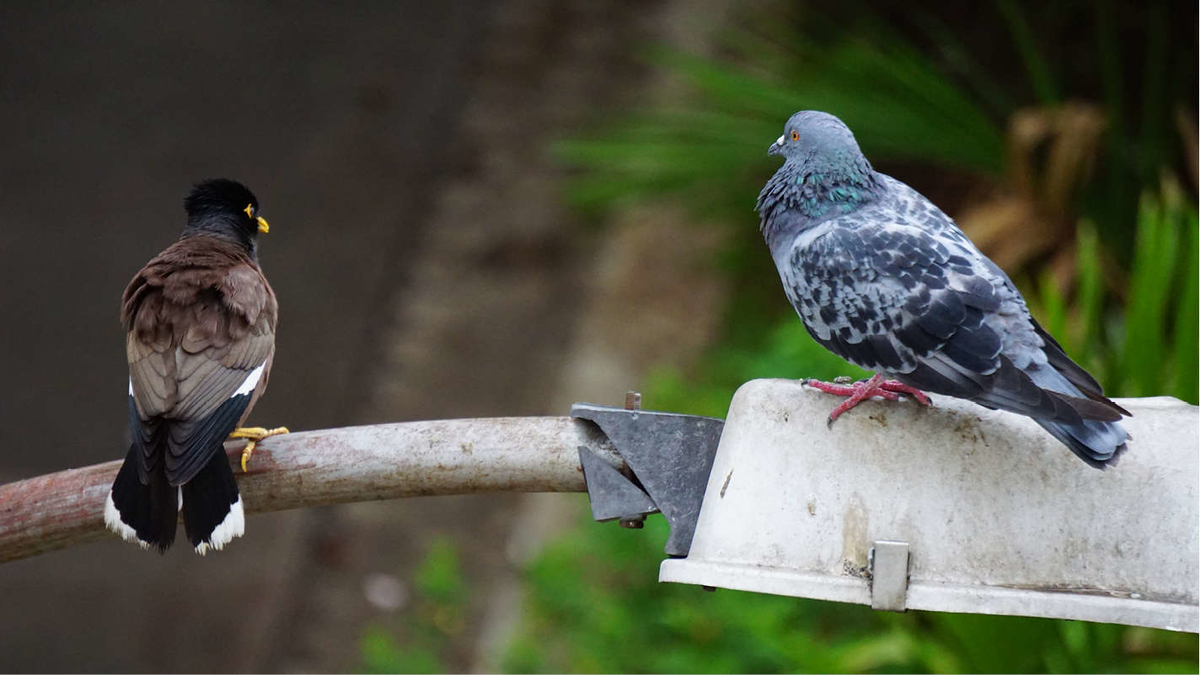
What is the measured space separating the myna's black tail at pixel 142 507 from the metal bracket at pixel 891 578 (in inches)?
41.6

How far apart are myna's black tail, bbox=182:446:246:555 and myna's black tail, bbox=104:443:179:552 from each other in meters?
0.04

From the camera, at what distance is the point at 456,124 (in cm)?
511

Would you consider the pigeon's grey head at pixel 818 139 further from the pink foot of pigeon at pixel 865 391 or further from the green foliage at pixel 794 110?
the green foliage at pixel 794 110

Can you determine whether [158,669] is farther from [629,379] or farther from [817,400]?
[817,400]

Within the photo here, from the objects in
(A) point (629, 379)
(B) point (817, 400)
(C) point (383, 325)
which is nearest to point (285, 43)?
(C) point (383, 325)

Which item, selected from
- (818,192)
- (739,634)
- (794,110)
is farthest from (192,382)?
(794,110)

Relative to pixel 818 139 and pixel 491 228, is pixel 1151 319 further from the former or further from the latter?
pixel 491 228

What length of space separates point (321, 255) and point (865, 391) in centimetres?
339

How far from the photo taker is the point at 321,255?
472 cm

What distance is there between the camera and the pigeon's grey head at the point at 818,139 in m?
1.86

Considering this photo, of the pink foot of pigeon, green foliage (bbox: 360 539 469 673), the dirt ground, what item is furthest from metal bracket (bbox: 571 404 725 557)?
the dirt ground

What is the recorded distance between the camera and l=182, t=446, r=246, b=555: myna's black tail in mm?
1842

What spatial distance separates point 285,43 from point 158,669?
2.44 m

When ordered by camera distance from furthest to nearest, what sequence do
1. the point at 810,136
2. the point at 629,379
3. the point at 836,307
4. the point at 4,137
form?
the point at 629,379, the point at 4,137, the point at 810,136, the point at 836,307
